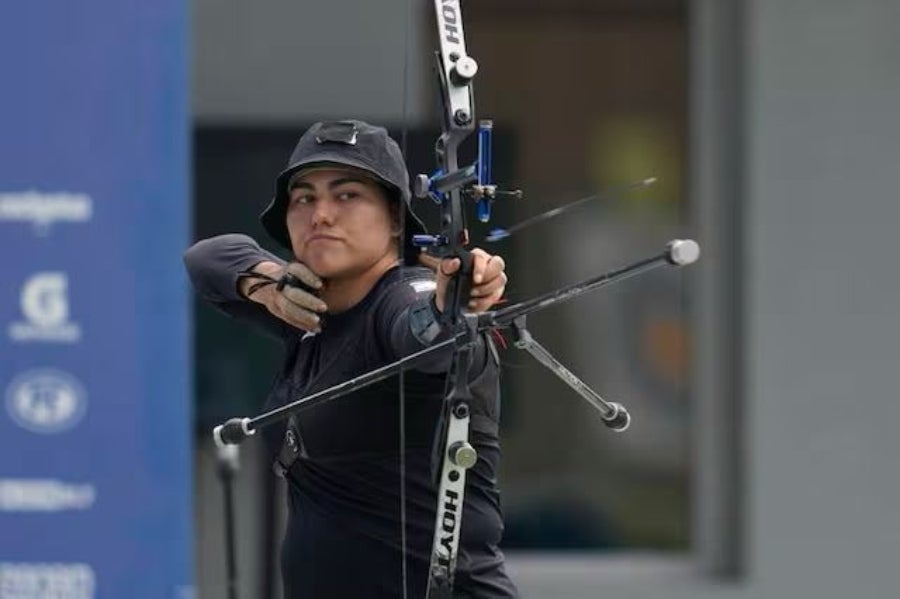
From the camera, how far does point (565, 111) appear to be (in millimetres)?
7492

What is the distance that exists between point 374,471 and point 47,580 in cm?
250

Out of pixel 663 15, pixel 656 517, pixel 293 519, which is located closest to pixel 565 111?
pixel 663 15

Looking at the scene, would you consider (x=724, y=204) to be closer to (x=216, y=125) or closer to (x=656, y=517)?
(x=656, y=517)

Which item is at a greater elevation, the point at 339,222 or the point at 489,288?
the point at 339,222

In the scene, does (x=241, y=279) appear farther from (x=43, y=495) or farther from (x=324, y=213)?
(x=43, y=495)

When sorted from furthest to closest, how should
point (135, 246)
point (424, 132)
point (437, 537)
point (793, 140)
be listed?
point (793, 140)
point (424, 132)
point (135, 246)
point (437, 537)

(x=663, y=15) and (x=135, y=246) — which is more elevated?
(x=663, y=15)

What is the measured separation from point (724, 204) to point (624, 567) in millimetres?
1439

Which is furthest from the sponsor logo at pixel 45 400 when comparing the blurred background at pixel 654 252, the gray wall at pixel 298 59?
the gray wall at pixel 298 59

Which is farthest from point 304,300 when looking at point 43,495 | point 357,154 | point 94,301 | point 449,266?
point 43,495

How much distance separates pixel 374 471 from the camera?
3.01 meters

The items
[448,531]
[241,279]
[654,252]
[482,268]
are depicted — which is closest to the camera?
[482,268]

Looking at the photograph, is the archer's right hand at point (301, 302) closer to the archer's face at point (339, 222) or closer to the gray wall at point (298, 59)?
the archer's face at point (339, 222)

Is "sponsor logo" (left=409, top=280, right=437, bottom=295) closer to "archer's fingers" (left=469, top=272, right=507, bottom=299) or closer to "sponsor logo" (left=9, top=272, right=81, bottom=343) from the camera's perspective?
"archer's fingers" (left=469, top=272, right=507, bottom=299)
